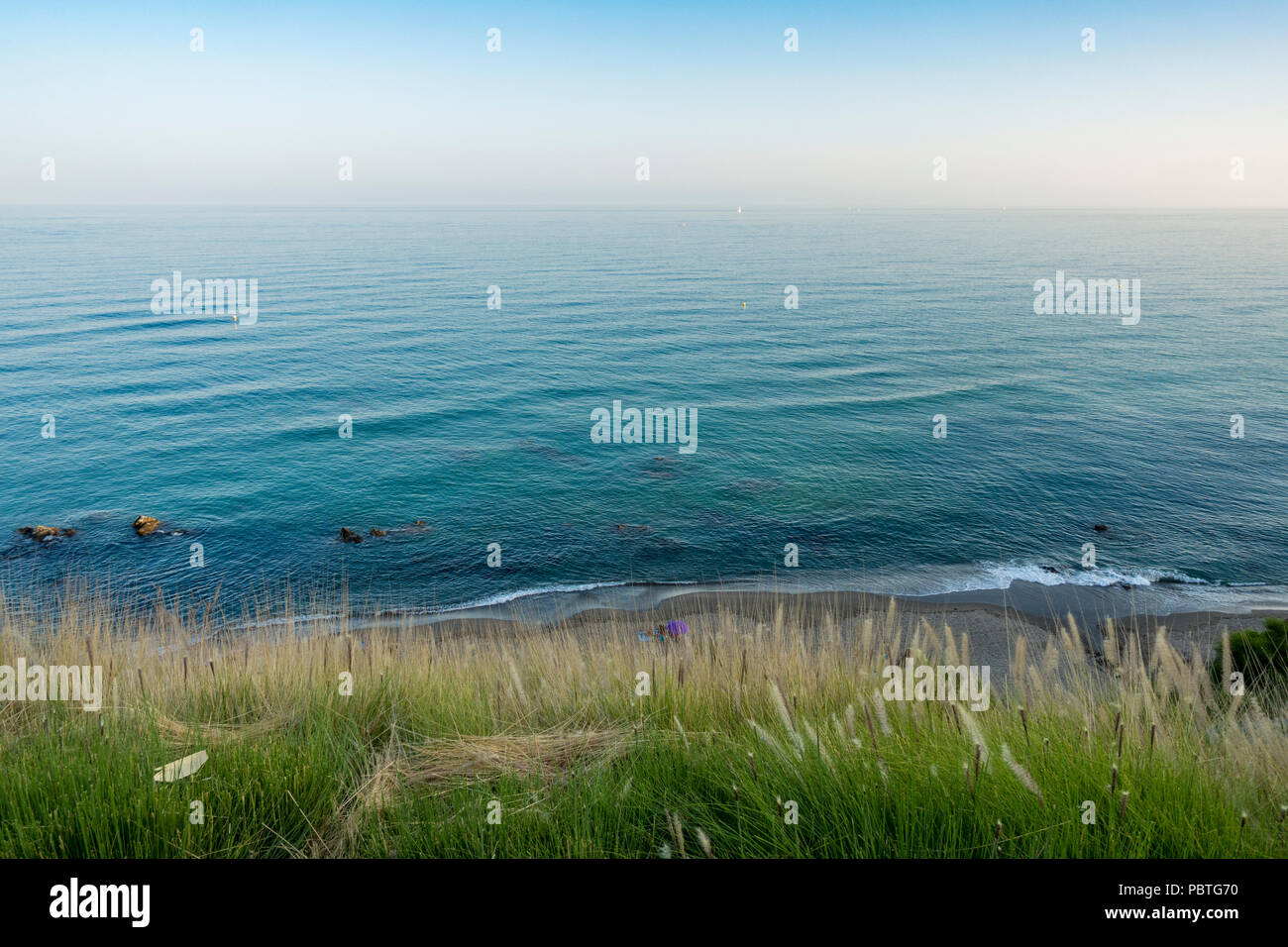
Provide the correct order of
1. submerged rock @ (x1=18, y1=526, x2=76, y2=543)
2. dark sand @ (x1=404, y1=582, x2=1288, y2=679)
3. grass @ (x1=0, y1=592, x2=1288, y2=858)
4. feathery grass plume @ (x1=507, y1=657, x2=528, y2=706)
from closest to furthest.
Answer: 1. grass @ (x1=0, y1=592, x2=1288, y2=858)
2. feathery grass plume @ (x1=507, y1=657, x2=528, y2=706)
3. dark sand @ (x1=404, y1=582, x2=1288, y2=679)
4. submerged rock @ (x1=18, y1=526, x2=76, y2=543)

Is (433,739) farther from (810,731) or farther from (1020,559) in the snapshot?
(1020,559)

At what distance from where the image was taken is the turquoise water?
94.5 feet

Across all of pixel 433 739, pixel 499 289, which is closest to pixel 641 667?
pixel 433 739

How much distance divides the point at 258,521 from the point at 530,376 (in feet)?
78.5

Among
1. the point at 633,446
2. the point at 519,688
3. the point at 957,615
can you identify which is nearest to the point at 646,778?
the point at 519,688

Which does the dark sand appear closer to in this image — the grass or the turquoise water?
the turquoise water

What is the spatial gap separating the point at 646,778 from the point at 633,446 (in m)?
36.7

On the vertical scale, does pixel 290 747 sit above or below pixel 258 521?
above

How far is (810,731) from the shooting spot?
14.8ft

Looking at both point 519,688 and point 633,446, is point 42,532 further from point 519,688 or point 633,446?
point 519,688

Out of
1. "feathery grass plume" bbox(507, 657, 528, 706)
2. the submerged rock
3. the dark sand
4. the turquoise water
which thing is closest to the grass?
"feathery grass plume" bbox(507, 657, 528, 706)

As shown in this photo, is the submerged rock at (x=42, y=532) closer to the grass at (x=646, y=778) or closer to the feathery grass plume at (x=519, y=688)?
the grass at (x=646, y=778)

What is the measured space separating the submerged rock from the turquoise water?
1.62 feet

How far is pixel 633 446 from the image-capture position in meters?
41.2
